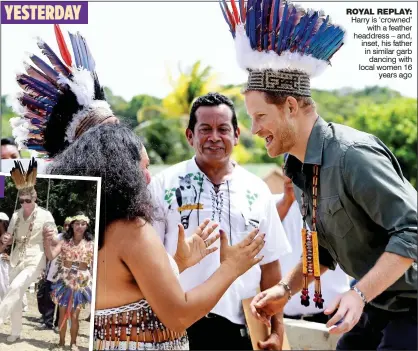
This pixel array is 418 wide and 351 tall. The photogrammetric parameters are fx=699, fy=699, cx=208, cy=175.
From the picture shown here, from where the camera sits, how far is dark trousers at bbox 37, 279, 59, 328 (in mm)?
2299

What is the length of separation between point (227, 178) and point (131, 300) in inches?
34.7

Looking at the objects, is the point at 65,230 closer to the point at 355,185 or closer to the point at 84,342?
the point at 84,342

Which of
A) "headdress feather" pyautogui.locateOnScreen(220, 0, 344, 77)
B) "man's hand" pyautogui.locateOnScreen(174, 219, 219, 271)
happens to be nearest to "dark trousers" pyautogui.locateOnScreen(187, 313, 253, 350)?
"man's hand" pyautogui.locateOnScreen(174, 219, 219, 271)

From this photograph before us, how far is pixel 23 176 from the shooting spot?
2326 mm

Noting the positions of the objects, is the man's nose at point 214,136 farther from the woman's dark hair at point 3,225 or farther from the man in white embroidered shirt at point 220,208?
the woman's dark hair at point 3,225

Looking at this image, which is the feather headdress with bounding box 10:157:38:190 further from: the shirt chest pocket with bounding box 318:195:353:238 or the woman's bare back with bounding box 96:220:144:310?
the shirt chest pocket with bounding box 318:195:353:238

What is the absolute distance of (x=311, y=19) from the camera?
235 cm

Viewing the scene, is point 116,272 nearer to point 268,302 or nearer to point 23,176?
point 23,176

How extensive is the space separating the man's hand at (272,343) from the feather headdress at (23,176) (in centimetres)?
127

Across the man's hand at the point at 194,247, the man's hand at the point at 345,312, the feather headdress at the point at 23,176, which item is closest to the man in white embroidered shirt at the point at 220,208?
the man's hand at the point at 194,247

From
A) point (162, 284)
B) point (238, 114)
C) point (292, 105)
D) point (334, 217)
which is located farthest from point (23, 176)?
point (238, 114)

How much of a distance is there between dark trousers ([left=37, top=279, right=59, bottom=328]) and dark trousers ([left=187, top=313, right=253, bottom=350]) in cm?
85

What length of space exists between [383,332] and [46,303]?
1.19m

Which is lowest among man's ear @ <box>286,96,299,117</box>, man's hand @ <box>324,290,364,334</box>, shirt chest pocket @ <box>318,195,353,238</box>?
man's hand @ <box>324,290,364,334</box>
